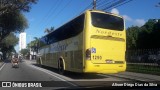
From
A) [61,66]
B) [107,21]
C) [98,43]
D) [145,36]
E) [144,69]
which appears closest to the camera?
[98,43]

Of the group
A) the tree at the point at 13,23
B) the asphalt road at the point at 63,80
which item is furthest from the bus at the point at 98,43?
the tree at the point at 13,23

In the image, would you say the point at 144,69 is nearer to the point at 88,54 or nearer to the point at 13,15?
the point at 88,54

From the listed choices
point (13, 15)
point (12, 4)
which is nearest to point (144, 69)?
point (12, 4)

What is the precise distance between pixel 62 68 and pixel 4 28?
38256 mm

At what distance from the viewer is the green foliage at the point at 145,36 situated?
217ft

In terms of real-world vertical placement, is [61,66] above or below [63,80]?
above

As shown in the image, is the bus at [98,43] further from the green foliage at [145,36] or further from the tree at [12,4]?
the green foliage at [145,36]

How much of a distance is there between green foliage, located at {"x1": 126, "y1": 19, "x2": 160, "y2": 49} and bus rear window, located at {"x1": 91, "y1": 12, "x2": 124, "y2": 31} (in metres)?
47.7

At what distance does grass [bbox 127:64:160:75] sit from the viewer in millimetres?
21406

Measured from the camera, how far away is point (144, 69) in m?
23.1

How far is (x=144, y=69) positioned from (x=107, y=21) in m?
6.70

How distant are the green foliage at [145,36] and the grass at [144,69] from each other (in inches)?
1590

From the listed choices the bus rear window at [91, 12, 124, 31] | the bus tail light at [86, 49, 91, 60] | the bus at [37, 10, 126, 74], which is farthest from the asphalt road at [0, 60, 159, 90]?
the bus rear window at [91, 12, 124, 31]

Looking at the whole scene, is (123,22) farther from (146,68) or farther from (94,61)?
(146,68)
